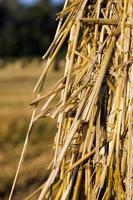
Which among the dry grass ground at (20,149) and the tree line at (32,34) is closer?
the dry grass ground at (20,149)

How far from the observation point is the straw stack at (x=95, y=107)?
3.93m

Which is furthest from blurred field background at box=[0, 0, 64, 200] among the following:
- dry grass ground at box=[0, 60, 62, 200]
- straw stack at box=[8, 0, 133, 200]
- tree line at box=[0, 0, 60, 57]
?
tree line at box=[0, 0, 60, 57]

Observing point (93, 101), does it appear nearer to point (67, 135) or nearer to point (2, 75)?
point (67, 135)

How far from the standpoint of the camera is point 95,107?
399 centimetres

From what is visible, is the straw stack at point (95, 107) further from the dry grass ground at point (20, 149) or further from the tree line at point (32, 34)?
the tree line at point (32, 34)

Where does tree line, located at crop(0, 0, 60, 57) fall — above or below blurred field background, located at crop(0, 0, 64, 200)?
above

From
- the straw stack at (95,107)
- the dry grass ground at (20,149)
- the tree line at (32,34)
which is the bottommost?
the dry grass ground at (20,149)

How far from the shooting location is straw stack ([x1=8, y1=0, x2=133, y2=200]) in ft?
12.9

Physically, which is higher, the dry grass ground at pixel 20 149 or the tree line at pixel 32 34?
the tree line at pixel 32 34

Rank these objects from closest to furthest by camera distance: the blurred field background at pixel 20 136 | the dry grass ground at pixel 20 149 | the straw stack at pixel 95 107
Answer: the straw stack at pixel 95 107, the dry grass ground at pixel 20 149, the blurred field background at pixel 20 136

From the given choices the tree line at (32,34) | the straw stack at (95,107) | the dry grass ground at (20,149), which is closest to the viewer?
the straw stack at (95,107)

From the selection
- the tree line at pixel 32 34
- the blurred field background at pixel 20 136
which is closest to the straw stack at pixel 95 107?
the blurred field background at pixel 20 136

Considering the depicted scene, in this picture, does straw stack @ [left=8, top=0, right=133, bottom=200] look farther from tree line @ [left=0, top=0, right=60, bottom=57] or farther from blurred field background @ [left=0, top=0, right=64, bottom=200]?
tree line @ [left=0, top=0, right=60, bottom=57]

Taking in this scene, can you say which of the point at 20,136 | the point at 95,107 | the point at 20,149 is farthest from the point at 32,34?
the point at 95,107
